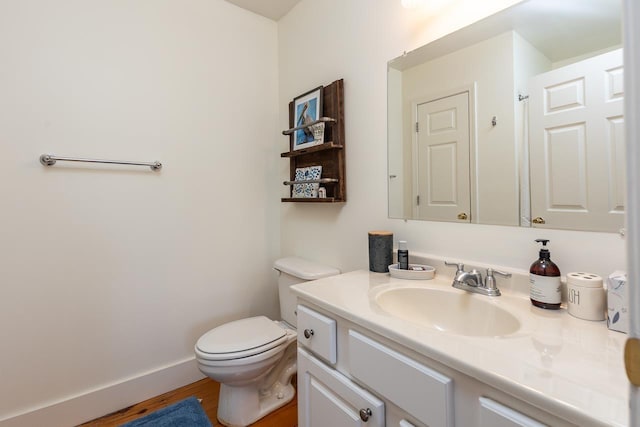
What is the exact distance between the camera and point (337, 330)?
911 mm

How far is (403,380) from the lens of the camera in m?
0.70

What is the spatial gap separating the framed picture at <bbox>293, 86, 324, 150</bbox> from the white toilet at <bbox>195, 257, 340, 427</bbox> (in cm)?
70

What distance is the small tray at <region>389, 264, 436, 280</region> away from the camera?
1.12 meters

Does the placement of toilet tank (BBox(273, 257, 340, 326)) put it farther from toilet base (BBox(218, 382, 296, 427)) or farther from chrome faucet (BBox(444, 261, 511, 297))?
chrome faucet (BBox(444, 261, 511, 297))

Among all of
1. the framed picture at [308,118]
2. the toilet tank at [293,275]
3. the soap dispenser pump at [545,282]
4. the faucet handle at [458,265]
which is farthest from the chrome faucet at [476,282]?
the framed picture at [308,118]

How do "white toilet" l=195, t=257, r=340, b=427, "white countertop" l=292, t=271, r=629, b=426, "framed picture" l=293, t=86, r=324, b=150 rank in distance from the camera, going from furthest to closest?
"framed picture" l=293, t=86, r=324, b=150
"white toilet" l=195, t=257, r=340, b=427
"white countertop" l=292, t=271, r=629, b=426

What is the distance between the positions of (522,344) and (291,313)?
3.95 ft

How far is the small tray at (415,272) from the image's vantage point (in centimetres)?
112

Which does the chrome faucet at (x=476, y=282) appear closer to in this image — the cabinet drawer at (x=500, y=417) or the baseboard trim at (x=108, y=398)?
the cabinet drawer at (x=500, y=417)

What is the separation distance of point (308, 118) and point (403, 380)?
140 cm

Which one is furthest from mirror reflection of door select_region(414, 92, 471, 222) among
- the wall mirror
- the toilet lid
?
the toilet lid

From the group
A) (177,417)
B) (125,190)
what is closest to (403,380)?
(177,417)

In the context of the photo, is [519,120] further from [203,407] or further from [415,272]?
[203,407]

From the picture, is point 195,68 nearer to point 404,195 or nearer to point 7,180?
point 7,180
